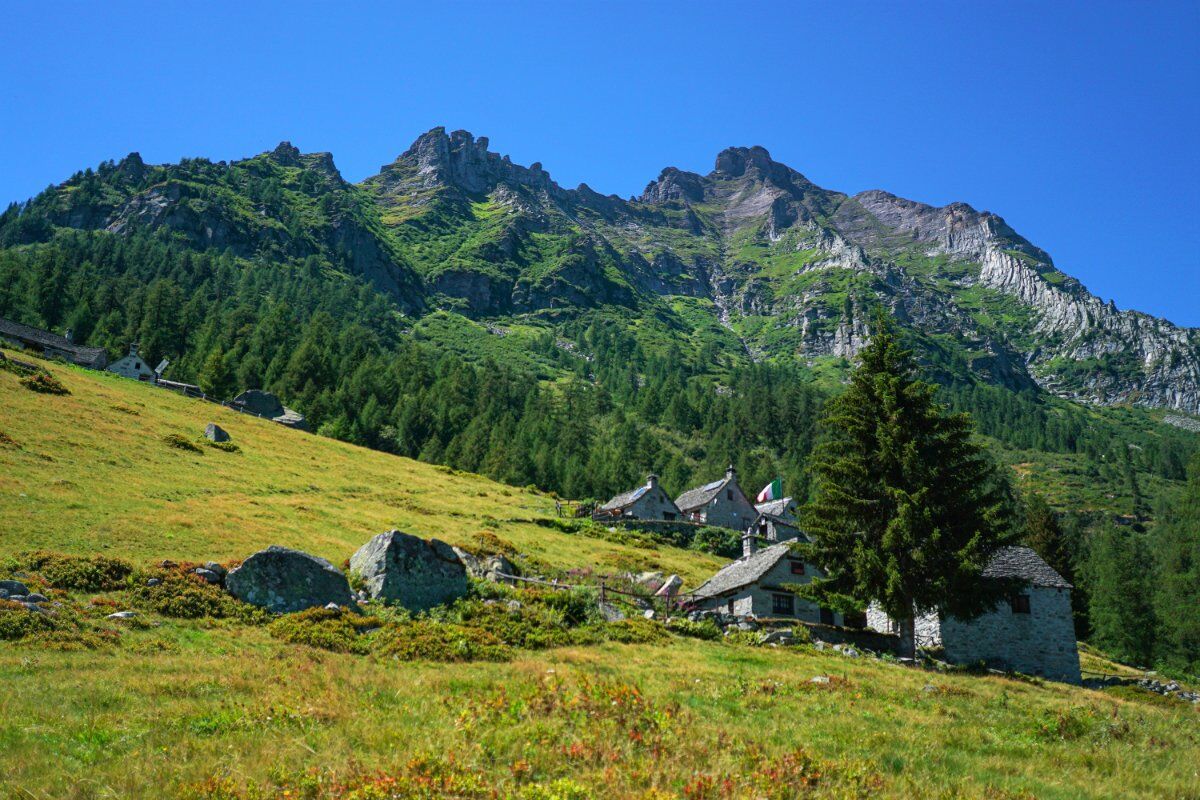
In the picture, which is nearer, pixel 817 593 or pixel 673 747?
pixel 673 747

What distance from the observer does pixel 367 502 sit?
173 ft

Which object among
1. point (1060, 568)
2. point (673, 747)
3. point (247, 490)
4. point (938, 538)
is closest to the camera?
point (673, 747)

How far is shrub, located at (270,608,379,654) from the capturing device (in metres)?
20.1

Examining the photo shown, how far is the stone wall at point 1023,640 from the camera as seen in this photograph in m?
37.2

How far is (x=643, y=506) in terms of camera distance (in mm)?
79625

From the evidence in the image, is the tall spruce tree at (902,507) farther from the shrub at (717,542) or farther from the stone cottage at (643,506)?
the stone cottage at (643,506)

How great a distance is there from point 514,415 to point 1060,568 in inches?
3808

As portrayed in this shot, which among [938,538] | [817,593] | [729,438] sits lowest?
[817,593]

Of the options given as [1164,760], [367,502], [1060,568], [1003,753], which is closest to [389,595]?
[1003,753]

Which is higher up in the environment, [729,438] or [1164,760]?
[729,438]

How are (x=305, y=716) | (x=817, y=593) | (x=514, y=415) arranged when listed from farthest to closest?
1. (x=514, y=415)
2. (x=817, y=593)
3. (x=305, y=716)

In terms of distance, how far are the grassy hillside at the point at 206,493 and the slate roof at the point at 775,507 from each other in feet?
75.9

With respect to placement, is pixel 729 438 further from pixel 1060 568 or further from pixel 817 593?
pixel 817 593

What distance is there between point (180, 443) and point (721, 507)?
193 ft
